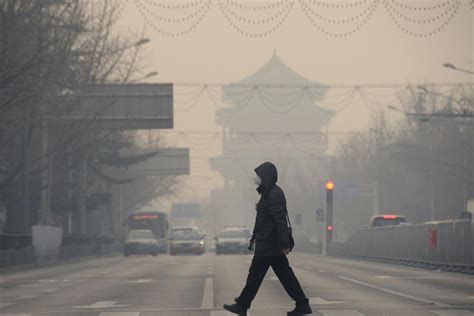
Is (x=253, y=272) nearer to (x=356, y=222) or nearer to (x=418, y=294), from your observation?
(x=418, y=294)

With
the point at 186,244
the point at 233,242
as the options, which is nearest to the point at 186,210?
the point at 186,244

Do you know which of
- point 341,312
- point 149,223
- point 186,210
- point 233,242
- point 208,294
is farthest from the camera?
point 186,210

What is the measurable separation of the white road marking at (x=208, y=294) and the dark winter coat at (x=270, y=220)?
3.86m

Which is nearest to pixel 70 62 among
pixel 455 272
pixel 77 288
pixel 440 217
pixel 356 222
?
pixel 455 272

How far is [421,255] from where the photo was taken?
4247 cm

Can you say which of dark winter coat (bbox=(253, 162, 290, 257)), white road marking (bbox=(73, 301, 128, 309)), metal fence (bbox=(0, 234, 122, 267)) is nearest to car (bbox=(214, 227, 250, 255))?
metal fence (bbox=(0, 234, 122, 267))

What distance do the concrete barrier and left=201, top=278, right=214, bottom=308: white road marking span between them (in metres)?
8.21

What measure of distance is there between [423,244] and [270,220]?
26.5 metres

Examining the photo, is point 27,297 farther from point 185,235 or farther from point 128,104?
point 185,235

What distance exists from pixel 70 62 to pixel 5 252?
17.5 m

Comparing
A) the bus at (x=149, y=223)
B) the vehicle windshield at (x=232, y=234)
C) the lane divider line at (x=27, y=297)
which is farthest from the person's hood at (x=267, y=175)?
the bus at (x=149, y=223)

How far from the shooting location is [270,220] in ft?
54.1

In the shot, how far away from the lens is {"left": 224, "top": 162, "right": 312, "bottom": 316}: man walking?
16.4 m

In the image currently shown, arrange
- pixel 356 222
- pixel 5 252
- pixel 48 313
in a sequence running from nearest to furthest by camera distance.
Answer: pixel 48 313, pixel 5 252, pixel 356 222
